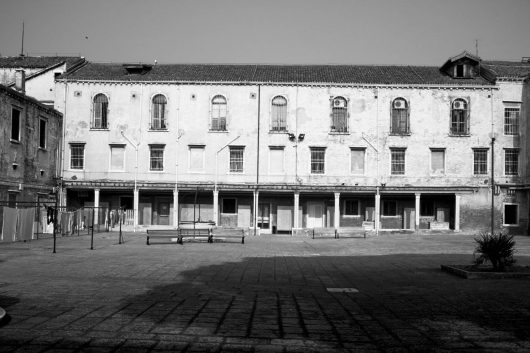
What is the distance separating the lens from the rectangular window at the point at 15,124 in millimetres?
33156

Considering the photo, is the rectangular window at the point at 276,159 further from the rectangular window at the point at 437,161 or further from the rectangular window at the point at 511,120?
the rectangular window at the point at 511,120

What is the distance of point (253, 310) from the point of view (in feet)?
28.5

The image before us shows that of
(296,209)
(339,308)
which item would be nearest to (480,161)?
(296,209)

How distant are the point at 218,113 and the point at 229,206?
7.72m

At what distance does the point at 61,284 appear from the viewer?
11.4 metres

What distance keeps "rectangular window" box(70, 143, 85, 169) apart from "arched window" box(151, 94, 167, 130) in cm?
593

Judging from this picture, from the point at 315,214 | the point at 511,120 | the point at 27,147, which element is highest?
the point at 511,120

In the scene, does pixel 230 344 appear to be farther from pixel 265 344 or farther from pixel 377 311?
pixel 377 311

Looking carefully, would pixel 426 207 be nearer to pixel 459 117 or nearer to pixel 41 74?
pixel 459 117

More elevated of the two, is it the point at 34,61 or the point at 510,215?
the point at 34,61

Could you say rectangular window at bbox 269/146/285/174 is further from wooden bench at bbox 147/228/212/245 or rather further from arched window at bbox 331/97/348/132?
wooden bench at bbox 147/228/212/245

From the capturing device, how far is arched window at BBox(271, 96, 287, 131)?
4238 centimetres

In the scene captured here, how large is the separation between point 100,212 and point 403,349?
37.8m

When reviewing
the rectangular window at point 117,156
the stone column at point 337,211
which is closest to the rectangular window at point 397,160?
the stone column at point 337,211
